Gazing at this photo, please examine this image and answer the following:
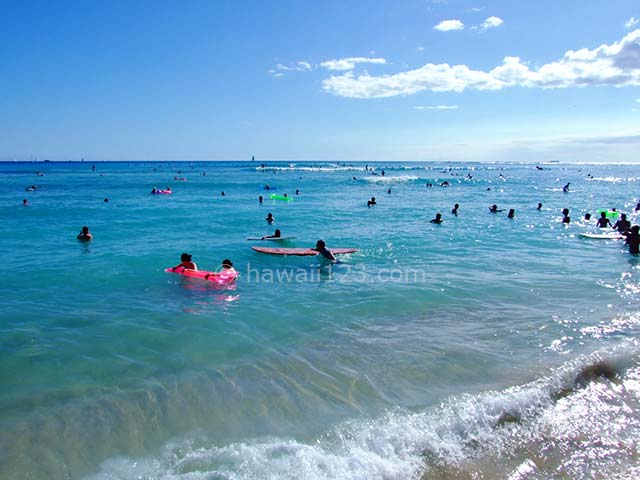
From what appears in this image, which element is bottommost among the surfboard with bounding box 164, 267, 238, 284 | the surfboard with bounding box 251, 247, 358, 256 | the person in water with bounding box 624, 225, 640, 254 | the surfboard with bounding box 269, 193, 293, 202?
the surfboard with bounding box 164, 267, 238, 284

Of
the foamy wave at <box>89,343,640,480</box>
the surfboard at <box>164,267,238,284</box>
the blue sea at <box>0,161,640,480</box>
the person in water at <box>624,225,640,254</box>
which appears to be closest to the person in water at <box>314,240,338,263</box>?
the blue sea at <box>0,161,640,480</box>

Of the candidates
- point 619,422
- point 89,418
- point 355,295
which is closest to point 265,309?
point 355,295

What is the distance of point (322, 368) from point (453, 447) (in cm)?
270

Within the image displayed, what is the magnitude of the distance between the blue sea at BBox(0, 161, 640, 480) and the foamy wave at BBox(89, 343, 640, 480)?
3 cm

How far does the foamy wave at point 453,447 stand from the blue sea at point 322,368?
3cm

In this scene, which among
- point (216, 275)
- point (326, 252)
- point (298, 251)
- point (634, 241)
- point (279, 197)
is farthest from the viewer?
point (279, 197)

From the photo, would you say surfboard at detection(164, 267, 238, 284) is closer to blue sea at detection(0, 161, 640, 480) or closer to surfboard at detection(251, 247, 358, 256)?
blue sea at detection(0, 161, 640, 480)

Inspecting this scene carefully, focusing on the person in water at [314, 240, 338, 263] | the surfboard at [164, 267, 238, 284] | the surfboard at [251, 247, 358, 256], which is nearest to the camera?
the surfboard at [164, 267, 238, 284]

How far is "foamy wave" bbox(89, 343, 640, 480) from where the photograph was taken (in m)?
5.16

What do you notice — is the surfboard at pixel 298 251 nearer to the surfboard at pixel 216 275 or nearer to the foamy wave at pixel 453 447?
the surfboard at pixel 216 275

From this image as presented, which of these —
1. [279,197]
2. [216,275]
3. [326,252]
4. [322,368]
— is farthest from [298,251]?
[279,197]

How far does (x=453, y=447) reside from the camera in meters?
5.59

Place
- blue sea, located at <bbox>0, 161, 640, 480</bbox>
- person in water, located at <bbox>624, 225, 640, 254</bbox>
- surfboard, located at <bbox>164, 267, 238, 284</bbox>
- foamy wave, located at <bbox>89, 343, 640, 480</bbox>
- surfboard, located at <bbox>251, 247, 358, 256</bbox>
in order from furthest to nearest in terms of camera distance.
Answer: person in water, located at <bbox>624, 225, 640, 254</bbox>, surfboard, located at <bbox>251, 247, 358, 256</bbox>, surfboard, located at <bbox>164, 267, 238, 284</bbox>, blue sea, located at <bbox>0, 161, 640, 480</bbox>, foamy wave, located at <bbox>89, 343, 640, 480</bbox>

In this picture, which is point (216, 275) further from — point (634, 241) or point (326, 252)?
point (634, 241)
